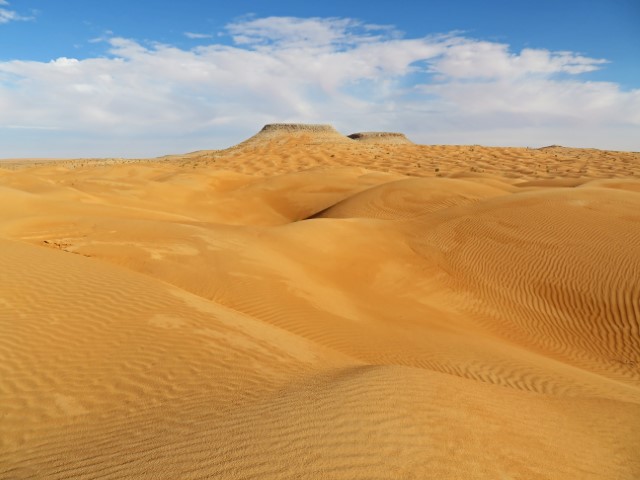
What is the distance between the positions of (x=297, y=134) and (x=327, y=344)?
6874 cm

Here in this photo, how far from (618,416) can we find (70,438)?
6553 mm

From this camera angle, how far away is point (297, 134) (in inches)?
2938

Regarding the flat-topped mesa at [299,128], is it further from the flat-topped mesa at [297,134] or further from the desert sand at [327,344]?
the desert sand at [327,344]

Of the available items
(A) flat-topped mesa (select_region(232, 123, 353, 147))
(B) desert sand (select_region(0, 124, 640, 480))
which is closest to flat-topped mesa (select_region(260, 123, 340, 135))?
(A) flat-topped mesa (select_region(232, 123, 353, 147))

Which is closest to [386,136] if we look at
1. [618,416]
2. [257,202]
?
[257,202]

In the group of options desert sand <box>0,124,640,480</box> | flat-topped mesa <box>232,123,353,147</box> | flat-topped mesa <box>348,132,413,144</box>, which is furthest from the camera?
flat-topped mesa <box>348,132,413,144</box>

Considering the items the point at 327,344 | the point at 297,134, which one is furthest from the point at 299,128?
the point at 327,344

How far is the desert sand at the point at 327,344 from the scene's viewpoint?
3971 millimetres

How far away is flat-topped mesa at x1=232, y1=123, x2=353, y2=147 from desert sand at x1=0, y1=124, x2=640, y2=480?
53269 millimetres

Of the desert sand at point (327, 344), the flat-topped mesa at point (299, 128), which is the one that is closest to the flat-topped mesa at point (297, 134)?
the flat-topped mesa at point (299, 128)

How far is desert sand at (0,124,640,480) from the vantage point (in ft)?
13.0

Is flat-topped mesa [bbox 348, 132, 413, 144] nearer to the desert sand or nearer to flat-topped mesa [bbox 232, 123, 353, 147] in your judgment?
flat-topped mesa [bbox 232, 123, 353, 147]

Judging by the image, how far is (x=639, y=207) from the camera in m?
17.3

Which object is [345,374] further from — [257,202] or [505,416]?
[257,202]
